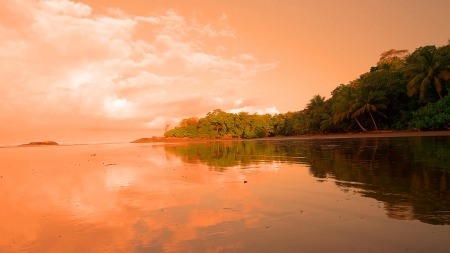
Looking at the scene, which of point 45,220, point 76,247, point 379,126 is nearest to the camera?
point 76,247

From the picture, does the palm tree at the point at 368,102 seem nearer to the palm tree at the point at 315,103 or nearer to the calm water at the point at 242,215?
the palm tree at the point at 315,103

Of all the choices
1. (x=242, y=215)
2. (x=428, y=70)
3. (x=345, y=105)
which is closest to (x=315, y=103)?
(x=345, y=105)

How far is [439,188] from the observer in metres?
7.56

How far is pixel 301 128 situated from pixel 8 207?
70.0 metres

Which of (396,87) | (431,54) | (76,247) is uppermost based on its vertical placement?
(431,54)

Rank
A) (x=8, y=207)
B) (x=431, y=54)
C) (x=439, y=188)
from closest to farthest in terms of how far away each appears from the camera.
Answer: (x=439, y=188), (x=8, y=207), (x=431, y=54)

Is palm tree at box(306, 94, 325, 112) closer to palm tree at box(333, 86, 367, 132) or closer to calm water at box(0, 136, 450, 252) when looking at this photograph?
palm tree at box(333, 86, 367, 132)

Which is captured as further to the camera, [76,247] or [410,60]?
[410,60]

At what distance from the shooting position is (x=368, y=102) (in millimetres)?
49031

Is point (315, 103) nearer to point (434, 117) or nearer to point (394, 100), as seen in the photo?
point (394, 100)

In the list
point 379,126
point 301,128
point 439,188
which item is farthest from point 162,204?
point 301,128

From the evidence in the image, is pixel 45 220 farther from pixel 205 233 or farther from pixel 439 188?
pixel 439 188

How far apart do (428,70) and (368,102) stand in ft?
34.5

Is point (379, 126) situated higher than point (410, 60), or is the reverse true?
point (410, 60)
